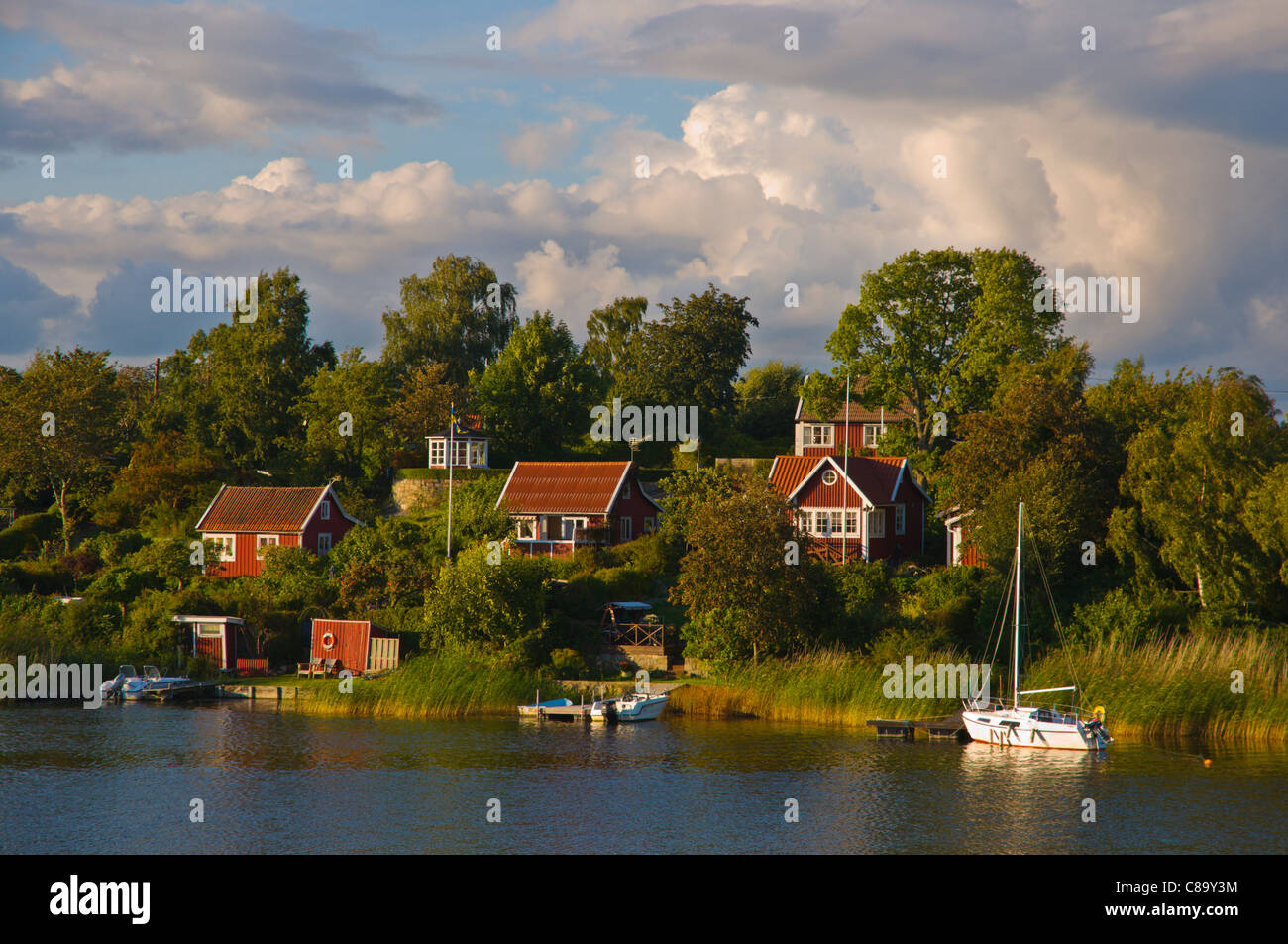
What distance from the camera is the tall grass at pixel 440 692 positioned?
4909 centimetres

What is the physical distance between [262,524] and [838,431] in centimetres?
4064

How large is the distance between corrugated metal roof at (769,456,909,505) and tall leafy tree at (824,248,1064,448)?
810 centimetres

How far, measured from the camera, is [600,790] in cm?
3569

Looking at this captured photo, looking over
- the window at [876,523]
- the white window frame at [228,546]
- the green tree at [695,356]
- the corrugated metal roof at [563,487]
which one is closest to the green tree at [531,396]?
the green tree at [695,356]

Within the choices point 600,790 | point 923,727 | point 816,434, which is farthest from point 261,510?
point 923,727

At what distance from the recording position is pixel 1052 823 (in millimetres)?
32062

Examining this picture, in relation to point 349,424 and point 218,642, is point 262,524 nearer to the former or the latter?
point 218,642

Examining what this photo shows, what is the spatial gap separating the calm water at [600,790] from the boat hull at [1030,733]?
53 centimetres

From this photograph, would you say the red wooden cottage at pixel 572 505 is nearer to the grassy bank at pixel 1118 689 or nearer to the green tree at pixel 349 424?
the green tree at pixel 349 424

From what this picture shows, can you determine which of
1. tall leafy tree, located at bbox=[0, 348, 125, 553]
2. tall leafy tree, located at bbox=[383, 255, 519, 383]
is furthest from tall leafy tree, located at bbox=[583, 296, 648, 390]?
tall leafy tree, located at bbox=[0, 348, 125, 553]

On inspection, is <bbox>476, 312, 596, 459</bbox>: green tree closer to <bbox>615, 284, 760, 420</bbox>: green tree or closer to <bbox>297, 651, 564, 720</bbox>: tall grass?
<bbox>615, 284, 760, 420</bbox>: green tree

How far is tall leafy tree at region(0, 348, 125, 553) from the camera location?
262 feet
